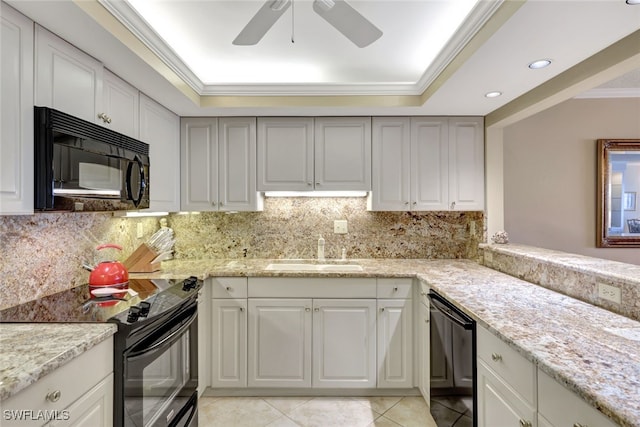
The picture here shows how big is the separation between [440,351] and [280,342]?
3.64 ft

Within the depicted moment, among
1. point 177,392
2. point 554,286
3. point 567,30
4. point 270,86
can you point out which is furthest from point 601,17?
point 177,392

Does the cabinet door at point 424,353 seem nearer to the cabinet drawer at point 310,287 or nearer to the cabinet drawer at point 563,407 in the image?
the cabinet drawer at point 310,287

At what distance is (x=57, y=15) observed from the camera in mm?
1341

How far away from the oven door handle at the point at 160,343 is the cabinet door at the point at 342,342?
35.0 inches

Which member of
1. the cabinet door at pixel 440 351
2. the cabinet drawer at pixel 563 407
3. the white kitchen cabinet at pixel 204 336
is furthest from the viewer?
the white kitchen cabinet at pixel 204 336

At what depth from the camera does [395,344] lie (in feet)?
7.84

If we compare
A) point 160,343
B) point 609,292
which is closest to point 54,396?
point 160,343

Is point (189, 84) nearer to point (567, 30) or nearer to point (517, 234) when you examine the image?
point (567, 30)

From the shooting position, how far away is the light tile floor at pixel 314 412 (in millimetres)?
2131

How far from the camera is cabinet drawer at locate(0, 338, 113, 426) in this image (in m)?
0.94

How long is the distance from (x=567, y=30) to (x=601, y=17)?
0.38 feet

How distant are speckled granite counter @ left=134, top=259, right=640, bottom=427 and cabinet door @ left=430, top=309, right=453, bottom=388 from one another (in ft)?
0.62

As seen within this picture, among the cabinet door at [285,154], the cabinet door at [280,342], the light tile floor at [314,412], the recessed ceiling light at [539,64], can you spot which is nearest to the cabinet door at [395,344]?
the light tile floor at [314,412]

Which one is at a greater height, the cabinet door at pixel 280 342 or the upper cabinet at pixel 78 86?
the upper cabinet at pixel 78 86
